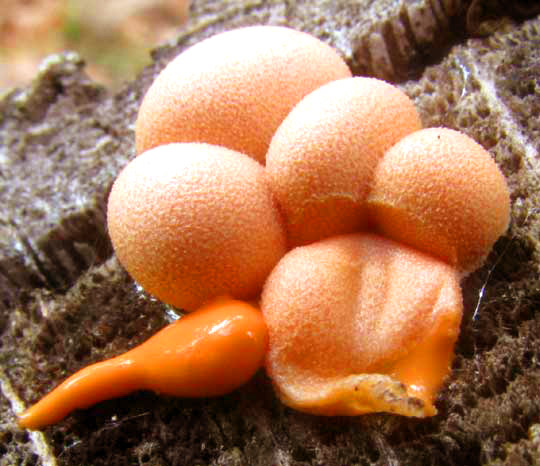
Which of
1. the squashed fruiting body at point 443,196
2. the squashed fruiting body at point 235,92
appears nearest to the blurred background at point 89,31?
the squashed fruiting body at point 235,92

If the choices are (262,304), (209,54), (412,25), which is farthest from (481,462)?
(412,25)

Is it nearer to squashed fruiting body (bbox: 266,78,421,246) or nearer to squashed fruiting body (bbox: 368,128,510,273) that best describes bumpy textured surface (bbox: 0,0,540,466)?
squashed fruiting body (bbox: 368,128,510,273)

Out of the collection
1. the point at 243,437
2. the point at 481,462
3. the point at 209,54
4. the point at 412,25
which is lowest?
the point at 481,462

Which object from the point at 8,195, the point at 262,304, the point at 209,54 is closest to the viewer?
the point at 262,304

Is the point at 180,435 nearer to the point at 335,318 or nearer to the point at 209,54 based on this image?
the point at 335,318

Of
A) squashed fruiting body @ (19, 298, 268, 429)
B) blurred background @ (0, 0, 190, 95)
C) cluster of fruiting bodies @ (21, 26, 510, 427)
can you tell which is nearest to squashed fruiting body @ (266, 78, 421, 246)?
cluster of fruiting bodies @ (21, 26, 510, 427)

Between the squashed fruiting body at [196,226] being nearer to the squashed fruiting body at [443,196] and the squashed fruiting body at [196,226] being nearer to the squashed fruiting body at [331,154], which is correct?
the squashed fruiting body at [331,154]
